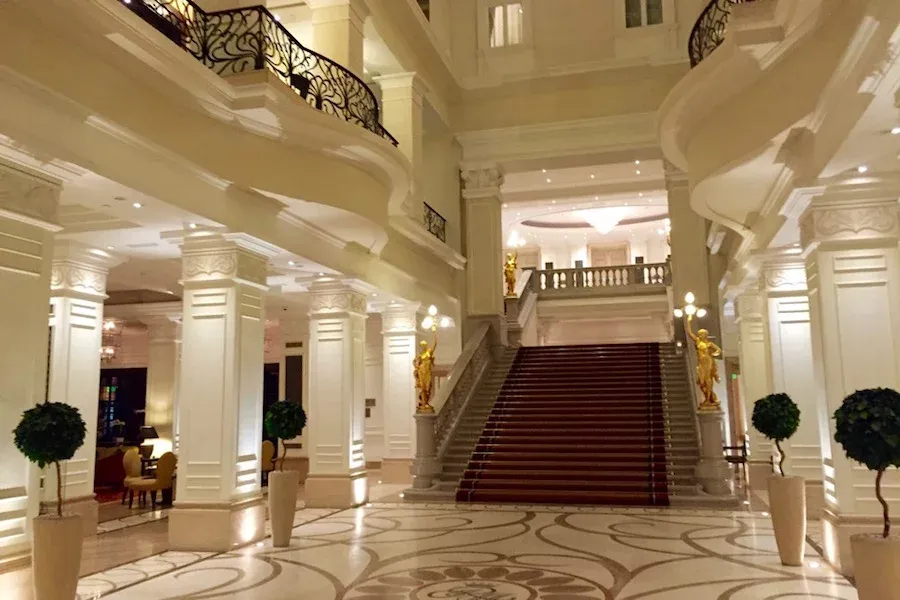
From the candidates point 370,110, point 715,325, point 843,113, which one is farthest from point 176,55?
point 715,325

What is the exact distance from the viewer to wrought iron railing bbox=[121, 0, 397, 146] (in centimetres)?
692

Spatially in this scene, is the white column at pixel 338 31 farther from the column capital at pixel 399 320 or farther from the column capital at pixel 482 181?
the column capital at pixel 482 181

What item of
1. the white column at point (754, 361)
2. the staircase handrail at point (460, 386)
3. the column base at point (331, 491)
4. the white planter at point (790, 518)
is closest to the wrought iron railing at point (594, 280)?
the staircase handrail at point (460, 386)

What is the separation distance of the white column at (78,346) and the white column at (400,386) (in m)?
5.63

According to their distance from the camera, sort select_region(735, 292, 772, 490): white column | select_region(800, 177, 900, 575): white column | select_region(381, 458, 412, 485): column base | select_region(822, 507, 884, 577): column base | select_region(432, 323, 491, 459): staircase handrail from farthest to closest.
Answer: select_region(381, 458, 412, 485): column base, select_region(432, 323, 491, 459): staircase handrail, select_region(735, 292, 772, 490): white column, select_region(800, 177, 900, 575): white column, select_region(822, 507, 884, 577): column base

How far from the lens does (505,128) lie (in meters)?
16.0

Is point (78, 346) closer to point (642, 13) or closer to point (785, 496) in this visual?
point (785, 496)

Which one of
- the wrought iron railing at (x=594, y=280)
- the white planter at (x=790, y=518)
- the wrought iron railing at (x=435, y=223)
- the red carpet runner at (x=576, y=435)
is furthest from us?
the wrought iron railing at (x=594, y=280)

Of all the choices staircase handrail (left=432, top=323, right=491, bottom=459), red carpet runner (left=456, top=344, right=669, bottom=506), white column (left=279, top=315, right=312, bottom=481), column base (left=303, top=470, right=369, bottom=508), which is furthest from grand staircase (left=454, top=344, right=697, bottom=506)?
white column (left=279, top=315, right=312, bottom=481)

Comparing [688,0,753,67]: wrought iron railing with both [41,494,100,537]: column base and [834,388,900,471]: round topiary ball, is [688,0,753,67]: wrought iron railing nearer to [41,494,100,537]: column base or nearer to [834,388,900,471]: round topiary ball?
[834,388,900,471]: round topiary ball

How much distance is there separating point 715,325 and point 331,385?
7.94 metres

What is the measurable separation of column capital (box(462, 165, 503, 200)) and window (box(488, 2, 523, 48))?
272 cm

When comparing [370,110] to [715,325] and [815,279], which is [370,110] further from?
[715,325]

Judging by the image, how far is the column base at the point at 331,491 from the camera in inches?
420
